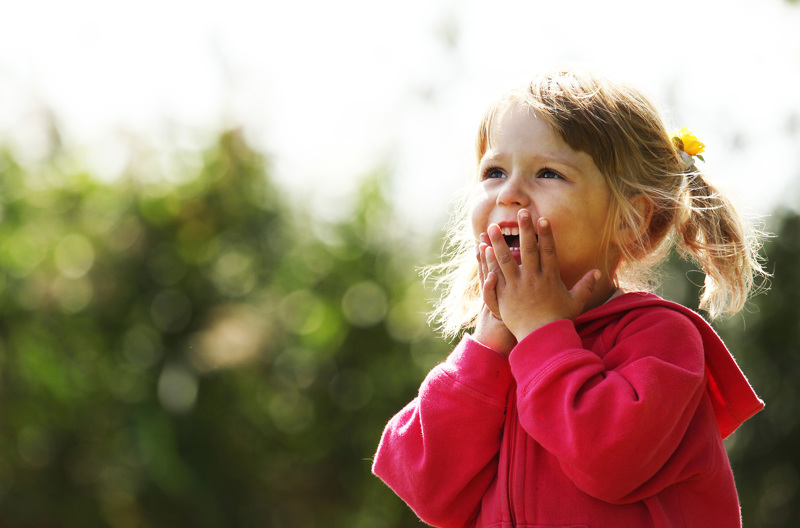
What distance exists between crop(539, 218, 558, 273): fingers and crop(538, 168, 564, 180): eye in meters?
0.10

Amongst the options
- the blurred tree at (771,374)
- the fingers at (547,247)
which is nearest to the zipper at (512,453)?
the fingers at (547,247)

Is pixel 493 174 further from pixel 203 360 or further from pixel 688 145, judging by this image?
pixel 203 360

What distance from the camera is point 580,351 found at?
1.51 meters

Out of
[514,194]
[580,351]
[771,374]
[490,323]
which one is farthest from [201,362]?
[580,351]

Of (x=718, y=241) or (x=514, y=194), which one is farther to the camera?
(x=718, y=241)

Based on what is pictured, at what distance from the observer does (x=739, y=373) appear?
68.7 inches

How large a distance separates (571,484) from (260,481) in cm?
441

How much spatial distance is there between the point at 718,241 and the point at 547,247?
0.52 metres

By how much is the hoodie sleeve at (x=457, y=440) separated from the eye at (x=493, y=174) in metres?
0.37

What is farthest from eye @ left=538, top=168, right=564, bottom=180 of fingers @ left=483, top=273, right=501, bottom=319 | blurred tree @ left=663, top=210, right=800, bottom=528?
blurred tree @ left=663, top=210, right=800, bottom=528

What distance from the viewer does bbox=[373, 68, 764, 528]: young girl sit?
4.82ft

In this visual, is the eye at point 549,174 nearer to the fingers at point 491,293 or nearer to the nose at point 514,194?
the nose at point 514,194

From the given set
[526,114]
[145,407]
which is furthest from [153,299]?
[526,114]

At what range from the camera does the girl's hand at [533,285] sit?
1.61 m
